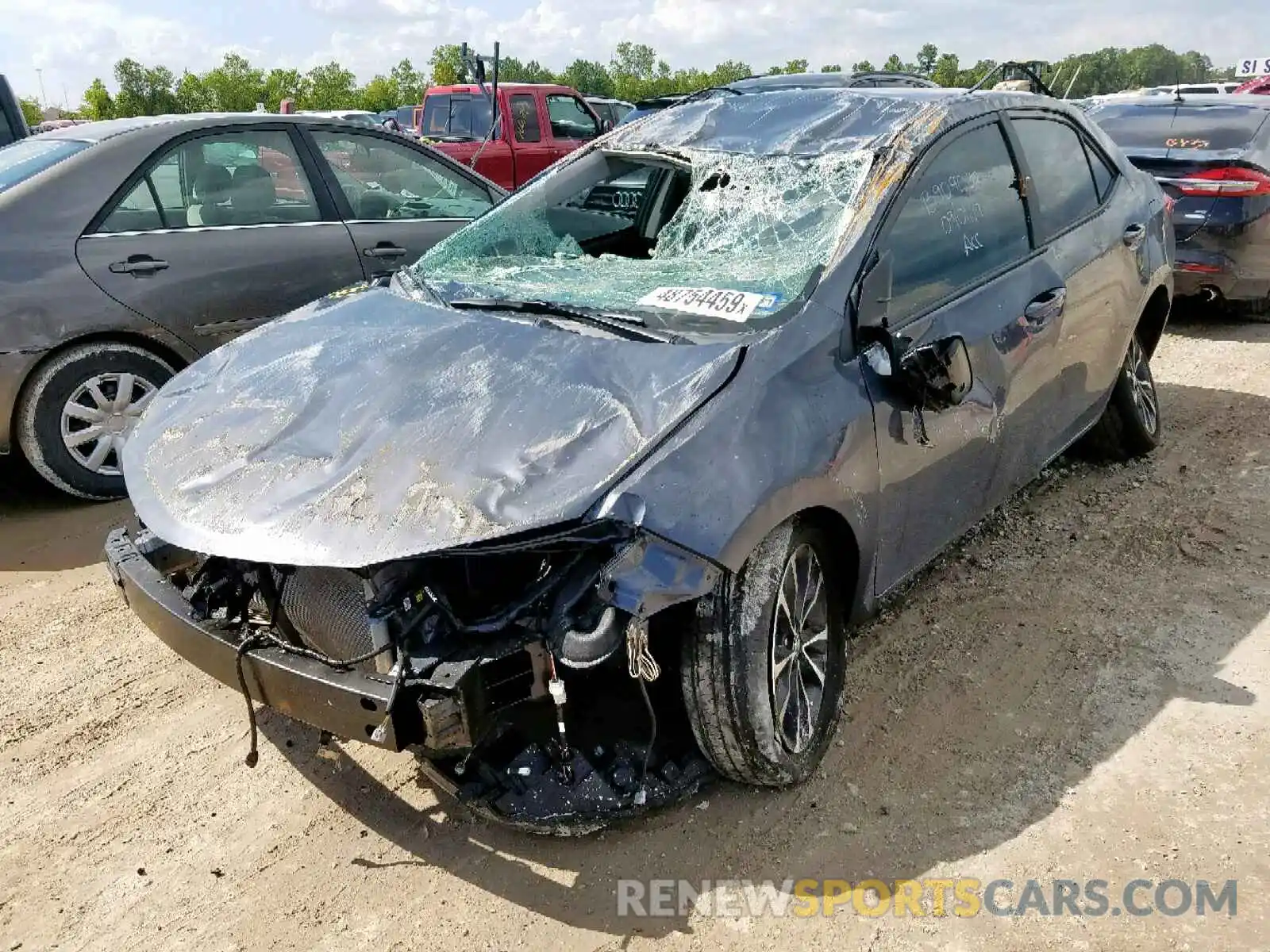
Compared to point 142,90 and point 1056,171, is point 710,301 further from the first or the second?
point 142,90

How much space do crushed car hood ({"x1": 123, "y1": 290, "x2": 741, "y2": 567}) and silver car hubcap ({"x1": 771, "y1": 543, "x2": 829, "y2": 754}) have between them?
554 millimetres

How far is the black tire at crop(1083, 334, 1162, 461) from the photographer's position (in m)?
4.57

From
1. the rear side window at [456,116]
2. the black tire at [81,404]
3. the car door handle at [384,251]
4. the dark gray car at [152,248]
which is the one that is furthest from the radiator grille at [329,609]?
the rear side window at [456,116]

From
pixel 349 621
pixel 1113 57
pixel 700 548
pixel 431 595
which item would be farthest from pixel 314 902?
pixel 1113 57

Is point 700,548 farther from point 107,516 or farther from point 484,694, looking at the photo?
point 107,516

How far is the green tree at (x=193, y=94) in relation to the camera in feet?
169

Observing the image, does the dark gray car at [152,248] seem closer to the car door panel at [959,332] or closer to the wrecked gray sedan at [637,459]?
the wrecked gray sedan at [637,459]

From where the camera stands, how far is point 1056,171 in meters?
3.85

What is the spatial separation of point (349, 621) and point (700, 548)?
919 mm

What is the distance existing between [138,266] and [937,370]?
3.74 meters

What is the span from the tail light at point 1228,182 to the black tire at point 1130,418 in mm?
2665

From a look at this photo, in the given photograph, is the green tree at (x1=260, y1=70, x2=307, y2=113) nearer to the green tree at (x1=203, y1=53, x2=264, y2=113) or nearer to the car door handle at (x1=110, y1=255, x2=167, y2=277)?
the green tree at (x1=203, y1=53, x2=264, y2=113)

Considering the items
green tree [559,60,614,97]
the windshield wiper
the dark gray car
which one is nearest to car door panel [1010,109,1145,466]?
the windshield wiper

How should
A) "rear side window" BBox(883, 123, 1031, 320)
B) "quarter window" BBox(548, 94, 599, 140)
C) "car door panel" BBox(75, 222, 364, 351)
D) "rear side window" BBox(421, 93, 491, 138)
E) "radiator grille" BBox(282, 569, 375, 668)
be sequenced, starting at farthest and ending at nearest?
"quarter window" BBox(548, 94, 599, 140), "rear side window" BBox(421, 93, 491, 138), "car door panel" BBox(75, 222, 364, 351), "rear side window" BBox(883, 123, 1031, 320), "radiator grille" BBox(282, 569, 375, 668)
